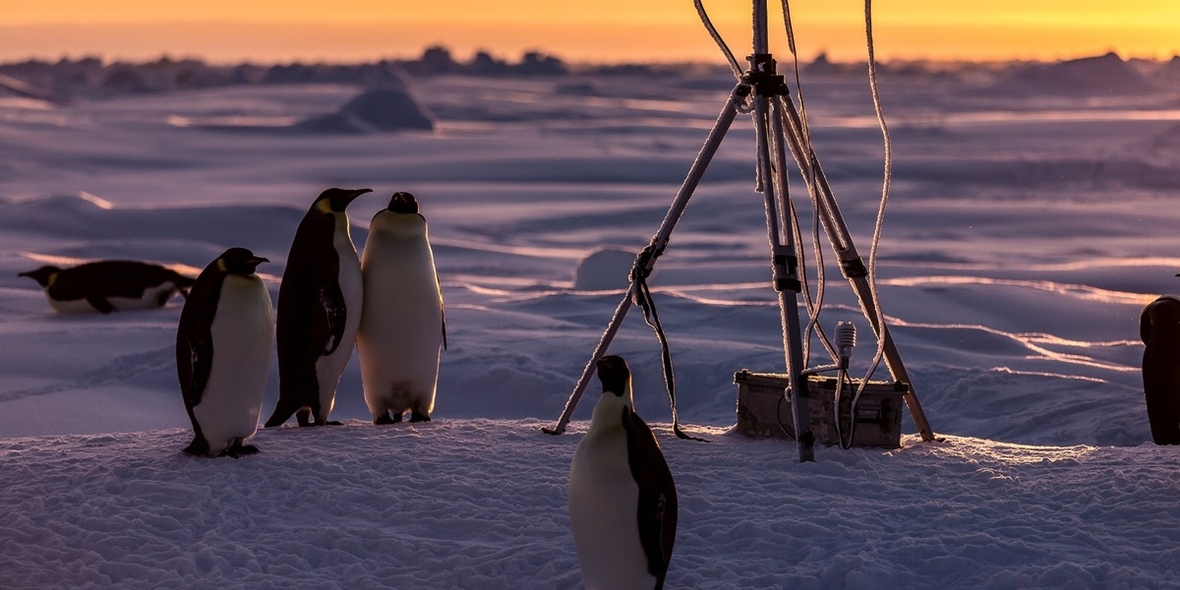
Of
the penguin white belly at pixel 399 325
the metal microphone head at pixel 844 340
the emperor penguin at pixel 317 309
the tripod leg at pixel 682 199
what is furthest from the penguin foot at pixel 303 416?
the metal microphone head at pixel 844 340

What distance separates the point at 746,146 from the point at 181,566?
52.5ft

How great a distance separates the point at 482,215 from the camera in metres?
12.9

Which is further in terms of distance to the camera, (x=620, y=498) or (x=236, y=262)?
(x=236, y=262)

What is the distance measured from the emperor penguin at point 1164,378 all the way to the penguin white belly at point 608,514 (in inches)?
88.2

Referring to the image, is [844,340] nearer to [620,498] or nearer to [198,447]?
[620,498]

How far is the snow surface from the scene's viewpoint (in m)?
3.19

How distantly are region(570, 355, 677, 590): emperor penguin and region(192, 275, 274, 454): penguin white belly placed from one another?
1.37m

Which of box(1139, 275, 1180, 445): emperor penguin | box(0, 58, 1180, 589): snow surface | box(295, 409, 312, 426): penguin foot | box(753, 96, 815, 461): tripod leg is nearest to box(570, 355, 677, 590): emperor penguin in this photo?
box(0, 58, 1180, 589): snow surface

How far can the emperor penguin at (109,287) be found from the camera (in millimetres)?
6812

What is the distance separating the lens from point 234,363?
3.94m

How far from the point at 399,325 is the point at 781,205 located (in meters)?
1.28

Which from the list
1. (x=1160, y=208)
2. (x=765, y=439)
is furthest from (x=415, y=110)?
(x=765, y=439)

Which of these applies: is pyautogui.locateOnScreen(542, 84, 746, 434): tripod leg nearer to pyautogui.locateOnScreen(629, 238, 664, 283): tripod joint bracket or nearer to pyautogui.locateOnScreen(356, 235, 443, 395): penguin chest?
pyautogui.locateOnScreen(629, 238, 664, 283): tripod joint bracket

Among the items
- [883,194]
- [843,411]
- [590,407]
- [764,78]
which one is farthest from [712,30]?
[590,407]
